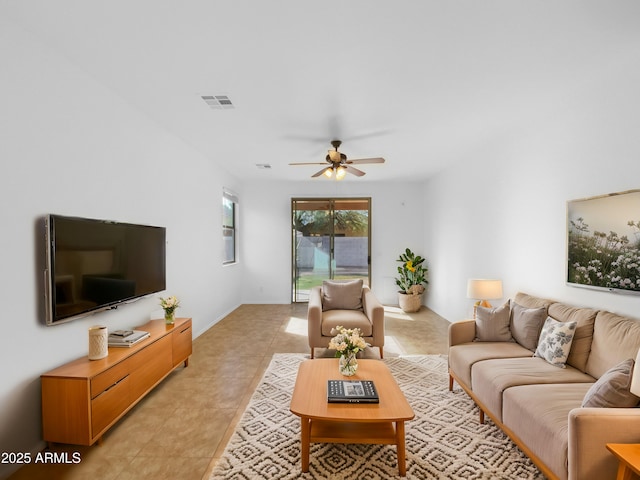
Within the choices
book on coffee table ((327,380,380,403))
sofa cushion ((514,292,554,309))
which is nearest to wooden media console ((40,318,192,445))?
book on coffee table ((327,380,380,403))

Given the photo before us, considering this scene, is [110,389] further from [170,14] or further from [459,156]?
[459,156]

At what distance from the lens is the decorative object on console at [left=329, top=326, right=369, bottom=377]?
256 cm

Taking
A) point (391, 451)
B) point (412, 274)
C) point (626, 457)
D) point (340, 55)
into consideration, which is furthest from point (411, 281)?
point (626, 457)

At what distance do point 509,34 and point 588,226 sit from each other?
5.54 feet

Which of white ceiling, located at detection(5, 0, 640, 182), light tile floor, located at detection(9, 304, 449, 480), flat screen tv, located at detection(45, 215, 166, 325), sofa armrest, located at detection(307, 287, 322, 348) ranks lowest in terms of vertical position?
light tile floor, located at detection(9, 304, 449, 480)

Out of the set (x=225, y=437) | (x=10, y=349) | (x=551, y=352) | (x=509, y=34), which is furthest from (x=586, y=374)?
(x=10, y=349)

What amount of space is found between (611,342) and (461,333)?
113 centimetres

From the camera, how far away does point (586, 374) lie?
7.78 ft

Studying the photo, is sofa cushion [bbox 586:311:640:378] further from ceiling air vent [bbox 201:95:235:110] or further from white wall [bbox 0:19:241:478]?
white wall [bbox 0:19:241:478]

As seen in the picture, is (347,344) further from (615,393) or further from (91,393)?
(91,393)

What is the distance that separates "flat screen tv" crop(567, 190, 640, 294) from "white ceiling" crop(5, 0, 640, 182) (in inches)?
41.5

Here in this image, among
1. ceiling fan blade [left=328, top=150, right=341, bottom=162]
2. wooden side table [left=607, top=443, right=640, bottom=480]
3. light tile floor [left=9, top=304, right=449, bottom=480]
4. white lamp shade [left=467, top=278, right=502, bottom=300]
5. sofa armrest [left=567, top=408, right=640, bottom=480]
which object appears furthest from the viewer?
ceiling fan blade [left=328, top=150, right=341, bottom=162]

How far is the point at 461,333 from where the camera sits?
3.15 meters

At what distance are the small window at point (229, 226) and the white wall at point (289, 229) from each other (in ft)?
0.88
